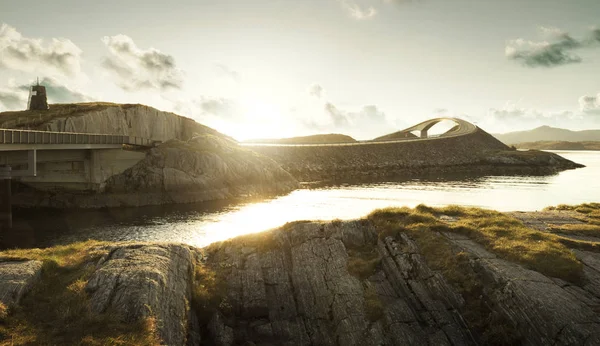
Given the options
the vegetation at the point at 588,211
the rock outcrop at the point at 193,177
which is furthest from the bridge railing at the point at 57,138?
the vegetation at the point at 588,211

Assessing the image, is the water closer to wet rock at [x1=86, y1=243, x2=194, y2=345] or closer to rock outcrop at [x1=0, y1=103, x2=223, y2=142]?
wet rock at [x1=86, y1=243, x2=194, y2=345]

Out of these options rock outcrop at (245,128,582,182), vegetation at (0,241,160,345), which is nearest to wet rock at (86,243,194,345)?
vegetation at (0,241,160,345)

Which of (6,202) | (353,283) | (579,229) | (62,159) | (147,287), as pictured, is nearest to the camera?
(147,287)

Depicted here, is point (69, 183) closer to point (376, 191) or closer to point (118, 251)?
point (118, 251)

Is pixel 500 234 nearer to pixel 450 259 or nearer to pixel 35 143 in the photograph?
pixel 450 259

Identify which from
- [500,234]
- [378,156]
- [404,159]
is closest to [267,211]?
[500,234]

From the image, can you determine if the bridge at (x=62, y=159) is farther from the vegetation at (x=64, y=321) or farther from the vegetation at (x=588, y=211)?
the vegetation at (x=588, y=211)

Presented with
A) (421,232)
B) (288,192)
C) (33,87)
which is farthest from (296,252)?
(33,87)
